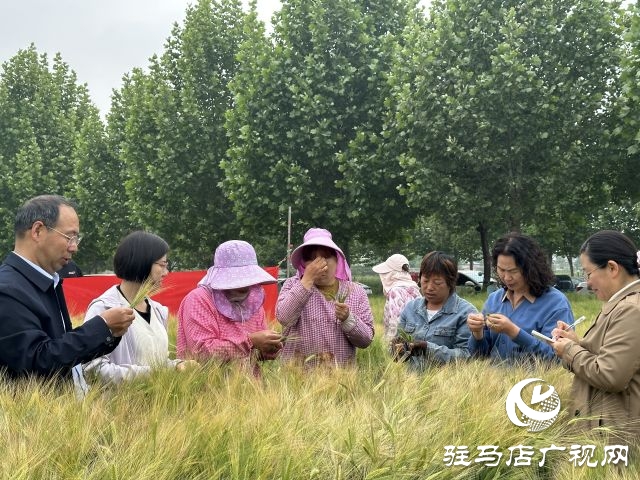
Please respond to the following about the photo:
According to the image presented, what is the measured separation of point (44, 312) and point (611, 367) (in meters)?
2.24

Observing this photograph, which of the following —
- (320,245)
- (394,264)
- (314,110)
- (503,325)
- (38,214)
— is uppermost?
→ (314,110)

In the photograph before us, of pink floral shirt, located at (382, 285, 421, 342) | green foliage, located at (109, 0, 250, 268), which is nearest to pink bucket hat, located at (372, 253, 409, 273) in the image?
pink floral shirt, located at (382, 285, 421, 342)

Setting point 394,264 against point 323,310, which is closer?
point 323,310

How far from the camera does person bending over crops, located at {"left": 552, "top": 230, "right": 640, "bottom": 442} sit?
2.63 meters

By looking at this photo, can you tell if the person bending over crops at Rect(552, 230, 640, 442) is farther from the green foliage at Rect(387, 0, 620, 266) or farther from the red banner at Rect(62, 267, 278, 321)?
the green foliage at Rect(387, 0, 620, 266)

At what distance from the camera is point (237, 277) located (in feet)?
12.4

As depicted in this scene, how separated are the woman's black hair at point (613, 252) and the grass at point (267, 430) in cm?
63

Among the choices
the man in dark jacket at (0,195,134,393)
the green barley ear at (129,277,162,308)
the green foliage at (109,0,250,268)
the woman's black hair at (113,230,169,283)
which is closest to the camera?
the man in dark jacket at (0,195,134,393)

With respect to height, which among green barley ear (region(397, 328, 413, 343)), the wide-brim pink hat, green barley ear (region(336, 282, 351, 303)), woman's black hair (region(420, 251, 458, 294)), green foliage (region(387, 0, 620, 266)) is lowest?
green barley ear (region(397, 328, 413, 343))

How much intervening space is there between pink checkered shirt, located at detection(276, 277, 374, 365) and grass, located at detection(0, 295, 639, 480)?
2.99 feet

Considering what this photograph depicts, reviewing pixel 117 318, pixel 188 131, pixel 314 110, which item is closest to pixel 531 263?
pixel 117 318

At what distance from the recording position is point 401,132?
731 inches

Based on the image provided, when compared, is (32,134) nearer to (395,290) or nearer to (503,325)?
A: (395,290)

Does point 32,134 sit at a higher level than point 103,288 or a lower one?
higher
